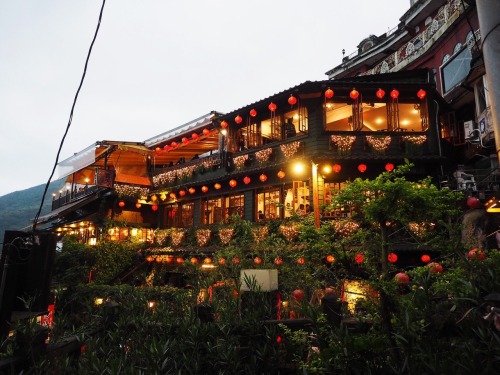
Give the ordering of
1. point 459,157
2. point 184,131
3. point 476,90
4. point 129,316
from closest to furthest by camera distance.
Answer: point 129,316 < point 476,90 < point 459,157 < point 184,131

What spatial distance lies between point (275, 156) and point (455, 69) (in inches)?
477

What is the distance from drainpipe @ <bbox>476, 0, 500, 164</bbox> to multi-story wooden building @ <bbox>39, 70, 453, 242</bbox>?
9.88 metres

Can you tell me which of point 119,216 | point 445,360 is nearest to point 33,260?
point 445,360

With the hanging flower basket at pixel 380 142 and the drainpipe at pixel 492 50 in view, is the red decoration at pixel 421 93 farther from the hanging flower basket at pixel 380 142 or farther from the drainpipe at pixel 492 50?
the drainpipe at pixel 492 50

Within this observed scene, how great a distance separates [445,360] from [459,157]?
20319 mm

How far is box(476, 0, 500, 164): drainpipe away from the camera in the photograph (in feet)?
12.6

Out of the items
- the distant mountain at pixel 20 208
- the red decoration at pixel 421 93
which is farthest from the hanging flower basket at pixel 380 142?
the distant mountain at pixel 20 208

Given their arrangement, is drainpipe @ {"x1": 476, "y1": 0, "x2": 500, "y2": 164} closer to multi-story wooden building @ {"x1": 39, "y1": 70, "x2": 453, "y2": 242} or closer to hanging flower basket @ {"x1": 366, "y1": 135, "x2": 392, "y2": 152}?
multi-story wooden building @ {"x1": 39, "y1": 70, "x2": 453, "y2": 242}

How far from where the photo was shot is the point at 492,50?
3.99 m

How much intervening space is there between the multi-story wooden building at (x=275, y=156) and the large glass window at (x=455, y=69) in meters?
3.09

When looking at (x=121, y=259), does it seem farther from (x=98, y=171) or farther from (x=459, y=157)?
(x=459, y=157)

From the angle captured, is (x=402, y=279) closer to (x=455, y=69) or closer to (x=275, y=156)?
(x=275, y=156)

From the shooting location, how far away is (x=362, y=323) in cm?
461

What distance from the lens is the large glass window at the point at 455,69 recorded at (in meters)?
19.9
